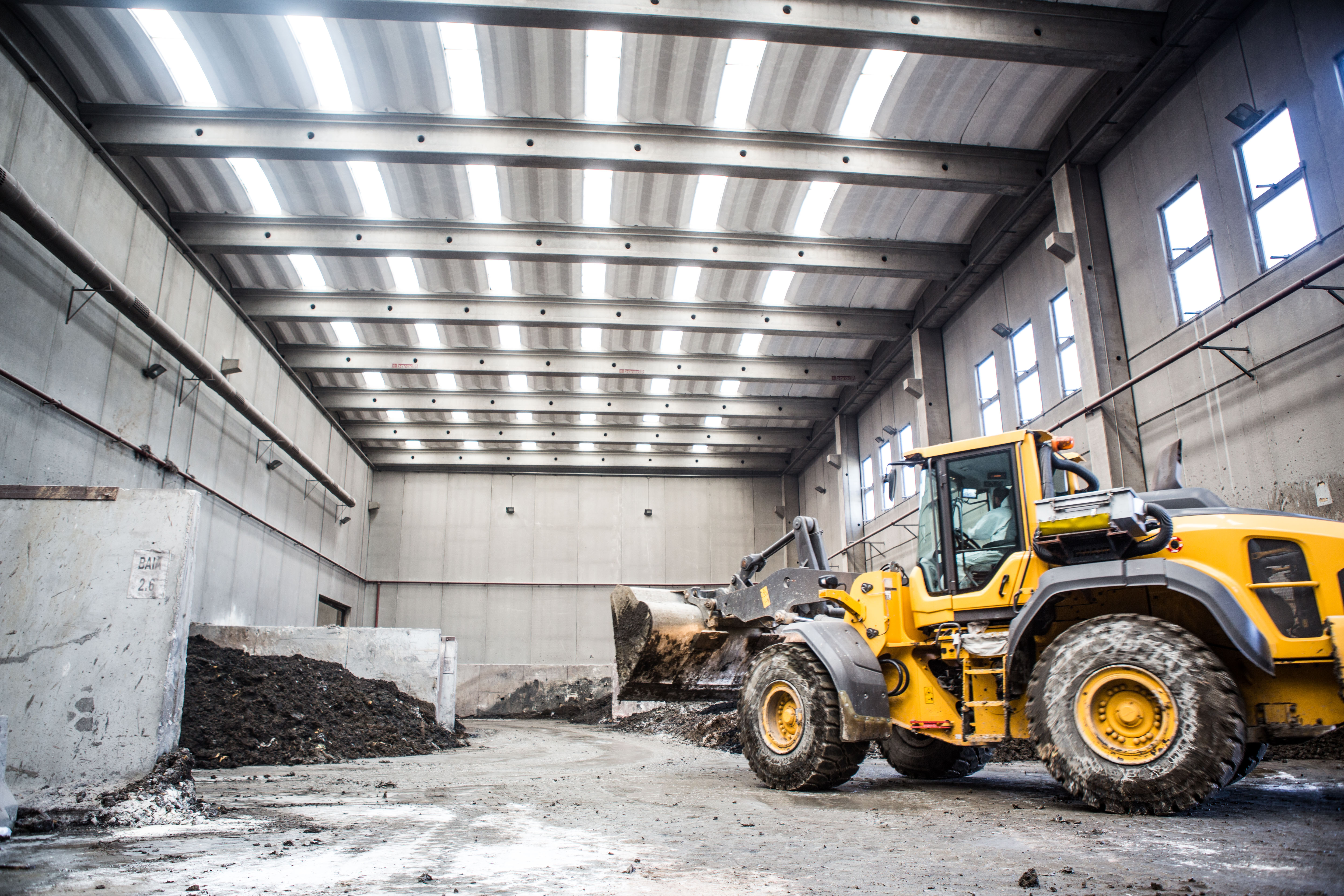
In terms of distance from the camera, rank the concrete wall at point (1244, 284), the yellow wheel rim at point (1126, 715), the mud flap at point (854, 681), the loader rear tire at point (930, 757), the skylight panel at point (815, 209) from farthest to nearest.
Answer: the skylight panel at point (815, 209) < the concrete wall at point (1244, 284) < the loader rear tire at point (930, 757) < the mud flap at point (854, 681) < the yellow wheel rim at point (1126, 715)

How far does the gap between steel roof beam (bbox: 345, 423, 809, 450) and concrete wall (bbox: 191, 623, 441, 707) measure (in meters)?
10.8

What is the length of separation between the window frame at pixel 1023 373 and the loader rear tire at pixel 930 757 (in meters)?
7.71

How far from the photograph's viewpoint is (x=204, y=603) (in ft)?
51.0

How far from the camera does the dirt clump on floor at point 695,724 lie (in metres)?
13.1

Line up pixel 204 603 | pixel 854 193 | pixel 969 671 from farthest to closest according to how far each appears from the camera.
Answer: pixel 204 603, pixel 854 193, pixel 969 671

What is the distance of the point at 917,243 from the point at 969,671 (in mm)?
10912

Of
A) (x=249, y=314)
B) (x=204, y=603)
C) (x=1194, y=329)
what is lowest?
(x=204, y=603)

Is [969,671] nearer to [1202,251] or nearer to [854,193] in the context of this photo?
[1202,251]

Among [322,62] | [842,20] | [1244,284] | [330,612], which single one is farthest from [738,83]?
[330,612]

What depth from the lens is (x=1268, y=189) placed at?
970 centimetres

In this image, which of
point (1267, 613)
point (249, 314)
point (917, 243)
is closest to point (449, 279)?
point (249, 314)

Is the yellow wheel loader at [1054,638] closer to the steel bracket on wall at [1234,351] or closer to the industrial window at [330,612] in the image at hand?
the steel bracket on wall at [1234,351]

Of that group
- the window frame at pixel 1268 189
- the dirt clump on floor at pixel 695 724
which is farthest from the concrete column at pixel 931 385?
the window frame at pixel 1268 189

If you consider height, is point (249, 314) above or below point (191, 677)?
above
